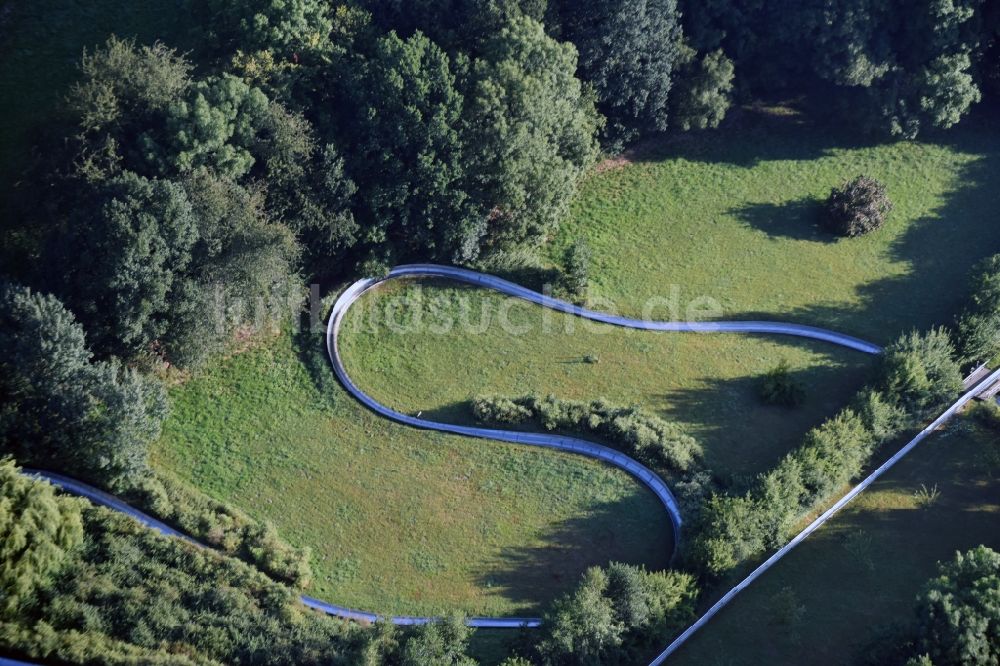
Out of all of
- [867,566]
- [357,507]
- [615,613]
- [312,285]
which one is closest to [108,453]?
[357,507]

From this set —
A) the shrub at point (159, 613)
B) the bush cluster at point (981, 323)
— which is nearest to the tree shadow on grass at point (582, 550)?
the shrub at point (159, 613)

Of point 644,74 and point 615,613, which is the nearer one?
point 615,613

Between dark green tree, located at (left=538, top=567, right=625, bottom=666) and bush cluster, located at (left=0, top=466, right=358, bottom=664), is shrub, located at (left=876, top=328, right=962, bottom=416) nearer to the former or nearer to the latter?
dark green tree, located at (left=538, top=567, right=625, bottom=666)

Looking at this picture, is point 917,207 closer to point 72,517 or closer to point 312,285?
point 312,285

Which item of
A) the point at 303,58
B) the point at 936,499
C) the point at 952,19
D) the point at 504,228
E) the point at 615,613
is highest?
the point at 952,19

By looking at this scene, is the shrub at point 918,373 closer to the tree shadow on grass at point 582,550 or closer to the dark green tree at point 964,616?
the dark green tree at point 964,616

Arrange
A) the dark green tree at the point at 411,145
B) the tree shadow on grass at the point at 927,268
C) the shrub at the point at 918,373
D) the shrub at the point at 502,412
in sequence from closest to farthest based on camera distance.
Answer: the shrub at the point at 502,412
the shrub at the point at 918,373
the dark green tree at the point at 411,145
the tree shadow on grass at the point at 927,268

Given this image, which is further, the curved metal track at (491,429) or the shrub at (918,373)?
the shrub at (918,373)
